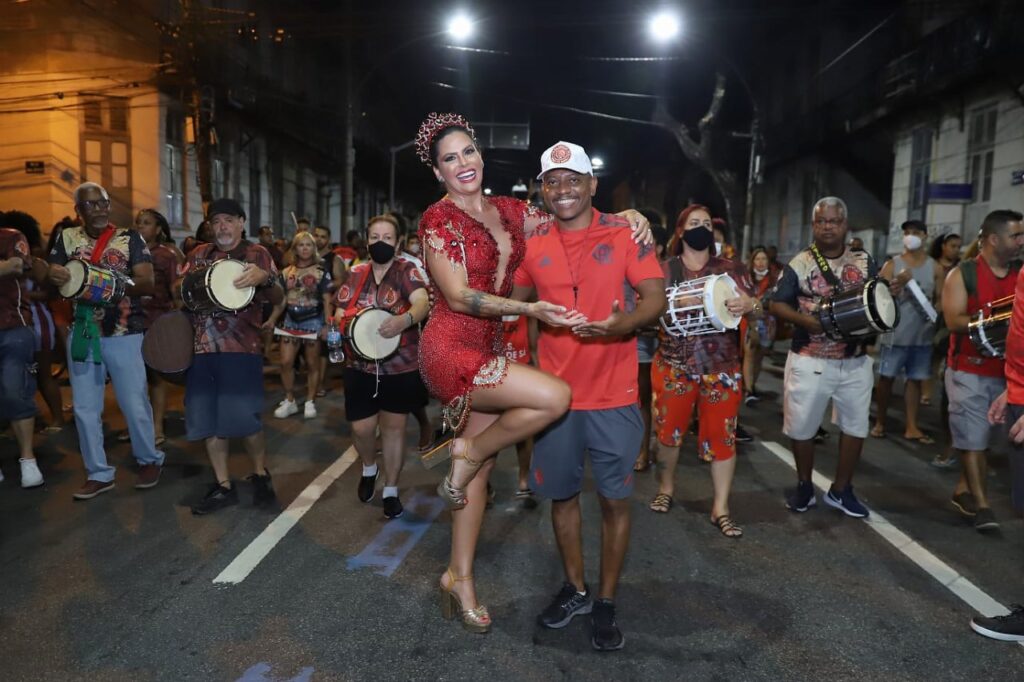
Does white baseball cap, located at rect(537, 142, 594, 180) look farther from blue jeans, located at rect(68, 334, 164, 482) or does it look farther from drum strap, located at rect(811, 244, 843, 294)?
blue jeans, located at rect(68, 334, 164, 482)

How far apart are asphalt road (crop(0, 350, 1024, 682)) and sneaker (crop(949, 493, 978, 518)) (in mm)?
99

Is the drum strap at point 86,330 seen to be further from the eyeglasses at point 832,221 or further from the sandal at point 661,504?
the eyeglasses at point 832,221

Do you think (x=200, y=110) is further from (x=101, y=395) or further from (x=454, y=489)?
(x=454, y=489)

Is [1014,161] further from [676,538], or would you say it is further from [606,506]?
[606,506]

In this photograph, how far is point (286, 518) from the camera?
5090 millimetres

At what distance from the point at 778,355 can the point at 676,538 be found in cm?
1055

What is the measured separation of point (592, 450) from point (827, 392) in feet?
8.30

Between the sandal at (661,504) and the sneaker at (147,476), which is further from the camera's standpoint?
the sneaker at (147,476)

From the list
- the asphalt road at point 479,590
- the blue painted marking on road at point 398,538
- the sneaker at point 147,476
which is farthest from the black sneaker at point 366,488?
the sneaker at point 147,476

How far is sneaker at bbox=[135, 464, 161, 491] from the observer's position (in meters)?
5.71

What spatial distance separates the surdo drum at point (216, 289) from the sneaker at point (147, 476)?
1.58 m

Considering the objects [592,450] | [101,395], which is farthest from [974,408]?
[101,395]

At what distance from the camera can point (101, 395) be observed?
558 cm

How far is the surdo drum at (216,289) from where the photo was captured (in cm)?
488
